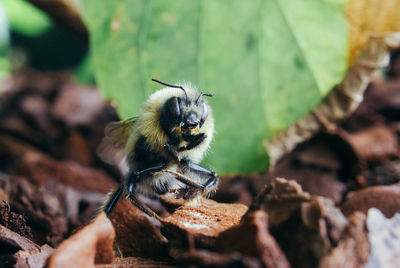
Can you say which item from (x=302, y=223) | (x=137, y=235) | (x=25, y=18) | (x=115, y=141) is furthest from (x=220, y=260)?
(x=25, y=18)

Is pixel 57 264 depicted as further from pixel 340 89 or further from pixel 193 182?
pixel 340 89

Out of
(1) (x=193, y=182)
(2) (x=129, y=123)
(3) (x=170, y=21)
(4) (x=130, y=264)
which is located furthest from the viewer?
(3) (x=170, y=21)

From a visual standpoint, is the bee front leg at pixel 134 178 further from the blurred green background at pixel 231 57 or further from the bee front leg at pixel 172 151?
the blurred green background at pixel 231 57

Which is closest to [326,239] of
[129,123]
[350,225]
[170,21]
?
[350,225]

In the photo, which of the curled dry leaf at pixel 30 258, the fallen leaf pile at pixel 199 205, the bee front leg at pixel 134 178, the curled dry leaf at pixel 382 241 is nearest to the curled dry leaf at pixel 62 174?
the fallen leaf pile at pixel 199 205

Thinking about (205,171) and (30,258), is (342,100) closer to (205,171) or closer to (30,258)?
(205,171)
